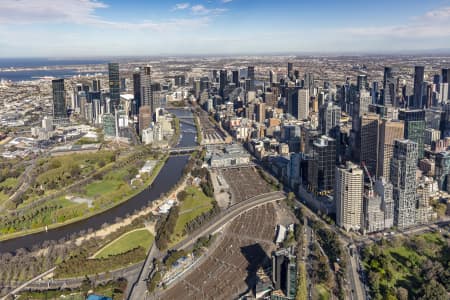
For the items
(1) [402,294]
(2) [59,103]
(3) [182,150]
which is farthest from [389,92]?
(2) [59,103]

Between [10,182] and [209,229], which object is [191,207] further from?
[10,182]

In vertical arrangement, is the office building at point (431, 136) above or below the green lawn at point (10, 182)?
above

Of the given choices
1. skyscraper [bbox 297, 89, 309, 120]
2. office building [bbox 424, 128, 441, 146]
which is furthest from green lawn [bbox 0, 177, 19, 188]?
office building [bbox 424, 128, 441, 146]

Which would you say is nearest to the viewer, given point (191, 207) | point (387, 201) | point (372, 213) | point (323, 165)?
point (372, 213)

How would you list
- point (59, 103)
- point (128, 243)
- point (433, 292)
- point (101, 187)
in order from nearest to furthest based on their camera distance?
point (433, 292)
point (128, 243)
point (101, 187)
point (59, 103)

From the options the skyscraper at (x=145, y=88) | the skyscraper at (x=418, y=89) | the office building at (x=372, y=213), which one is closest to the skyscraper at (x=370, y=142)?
the office building at (x=372, y=213)

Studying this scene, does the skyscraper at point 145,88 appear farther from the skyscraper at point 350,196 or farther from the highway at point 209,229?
the skyscraper at point 350,196
